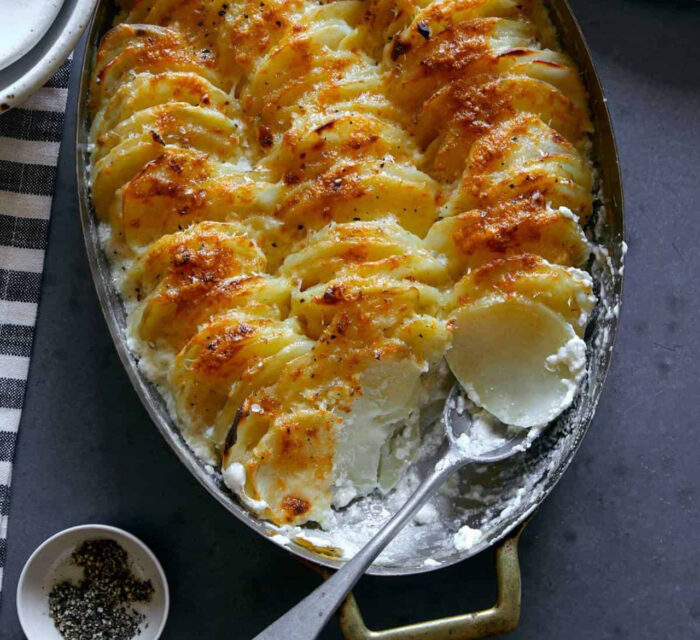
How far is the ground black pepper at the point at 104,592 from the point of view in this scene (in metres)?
2.90

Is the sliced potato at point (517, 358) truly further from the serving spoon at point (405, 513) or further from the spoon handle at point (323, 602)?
the spoon handle at point (323, 602)

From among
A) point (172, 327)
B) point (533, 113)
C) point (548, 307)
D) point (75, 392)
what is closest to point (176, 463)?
point (75, 392)

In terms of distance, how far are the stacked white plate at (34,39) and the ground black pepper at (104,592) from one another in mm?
1452

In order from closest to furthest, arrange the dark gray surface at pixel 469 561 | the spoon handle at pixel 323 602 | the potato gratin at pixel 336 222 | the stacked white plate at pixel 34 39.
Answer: the spoon handle at pixel 323 602 → the potato gratin at pixel 336 222 → the stacked white plate at pixel 34 39 → the dark gray surface at pixel 469 561

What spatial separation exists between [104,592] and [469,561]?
121 centimetres

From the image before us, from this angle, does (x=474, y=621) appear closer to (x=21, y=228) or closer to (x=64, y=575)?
(x=64, y=575)

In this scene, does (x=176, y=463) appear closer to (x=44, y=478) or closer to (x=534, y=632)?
(x=44, y=478)

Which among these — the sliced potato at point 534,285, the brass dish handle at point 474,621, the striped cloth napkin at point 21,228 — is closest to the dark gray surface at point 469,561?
the striped cloth napkin at point 21,228

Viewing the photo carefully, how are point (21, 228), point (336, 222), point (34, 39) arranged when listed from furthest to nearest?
point (21, 228)
point (34, 39)
point (336, 222)

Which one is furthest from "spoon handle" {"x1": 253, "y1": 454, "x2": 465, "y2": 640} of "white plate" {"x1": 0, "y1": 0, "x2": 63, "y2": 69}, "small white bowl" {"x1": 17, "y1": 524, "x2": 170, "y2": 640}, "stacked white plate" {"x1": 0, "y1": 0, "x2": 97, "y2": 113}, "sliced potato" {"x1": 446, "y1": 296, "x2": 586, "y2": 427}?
"white plate" {"x1": 0, "y1": 0, "x2": 63, "y2": 69}

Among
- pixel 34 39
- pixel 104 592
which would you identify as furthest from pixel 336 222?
pixel 104 592

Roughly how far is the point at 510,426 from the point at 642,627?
38.0 inches

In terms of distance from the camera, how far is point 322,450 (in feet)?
8.14

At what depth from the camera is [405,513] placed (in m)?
2.46
